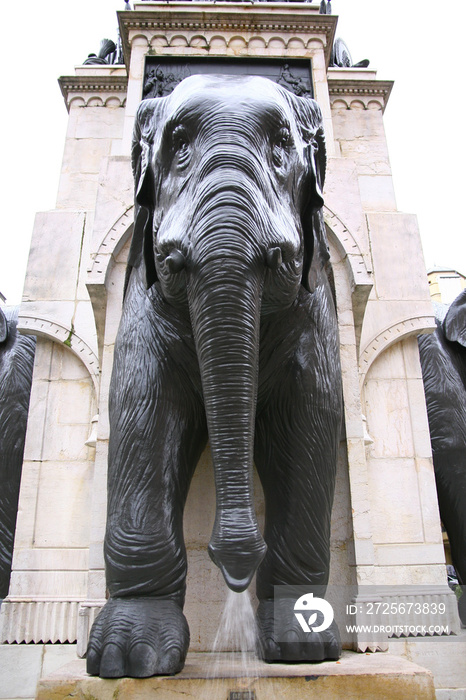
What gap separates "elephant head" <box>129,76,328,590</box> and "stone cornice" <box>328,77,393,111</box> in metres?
5.37

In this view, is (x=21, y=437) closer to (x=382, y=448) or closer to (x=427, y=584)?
(x=382, y=448)

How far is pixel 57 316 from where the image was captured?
6.21 metres

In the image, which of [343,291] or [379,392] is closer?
[343,291]

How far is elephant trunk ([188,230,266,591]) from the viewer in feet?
7.70

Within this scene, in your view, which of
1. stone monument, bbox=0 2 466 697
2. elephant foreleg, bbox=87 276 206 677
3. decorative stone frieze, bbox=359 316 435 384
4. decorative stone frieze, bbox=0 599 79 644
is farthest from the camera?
decorative stone frieze, bbox=359 316 435 384

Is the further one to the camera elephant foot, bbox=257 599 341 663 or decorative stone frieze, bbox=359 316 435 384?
decorative stone frieze, bbox=359 316 435 384

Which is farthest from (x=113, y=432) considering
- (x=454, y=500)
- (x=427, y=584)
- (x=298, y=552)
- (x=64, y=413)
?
(x=454, y=500)

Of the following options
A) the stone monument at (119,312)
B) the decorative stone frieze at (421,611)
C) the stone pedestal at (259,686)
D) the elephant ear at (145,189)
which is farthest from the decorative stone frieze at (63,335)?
the stone pedestal at (259,686)

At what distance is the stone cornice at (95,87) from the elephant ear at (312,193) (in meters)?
5.41

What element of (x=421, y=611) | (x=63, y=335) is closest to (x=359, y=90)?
(x=63, y=335)

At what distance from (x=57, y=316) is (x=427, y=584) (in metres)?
A: 4.22

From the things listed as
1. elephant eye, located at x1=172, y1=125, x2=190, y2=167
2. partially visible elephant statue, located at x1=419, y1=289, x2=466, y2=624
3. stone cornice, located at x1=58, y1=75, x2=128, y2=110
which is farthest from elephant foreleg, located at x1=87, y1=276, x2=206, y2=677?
stone cornice, located at x1=58, y1=75, x2=128, y2=110

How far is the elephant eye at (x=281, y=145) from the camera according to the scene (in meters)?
2.89

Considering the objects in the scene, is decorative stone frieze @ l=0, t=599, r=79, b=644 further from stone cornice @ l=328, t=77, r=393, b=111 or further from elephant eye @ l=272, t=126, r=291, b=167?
stone cornice @ l=328, t=77, r=393, b=111
